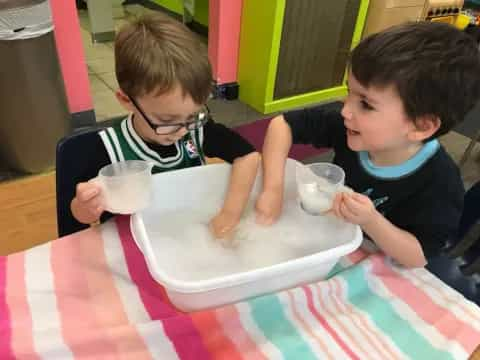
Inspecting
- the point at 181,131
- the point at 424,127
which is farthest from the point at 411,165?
the point at 181,131

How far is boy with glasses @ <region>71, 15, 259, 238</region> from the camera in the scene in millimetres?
773

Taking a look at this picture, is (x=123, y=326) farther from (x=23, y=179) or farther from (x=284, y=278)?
(x=23, y=179)

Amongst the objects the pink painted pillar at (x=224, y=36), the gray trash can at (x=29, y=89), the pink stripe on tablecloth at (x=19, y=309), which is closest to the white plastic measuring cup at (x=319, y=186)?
the pink stripe on tablecloth at (x=19, y=309)

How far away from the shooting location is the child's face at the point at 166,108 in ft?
2.60

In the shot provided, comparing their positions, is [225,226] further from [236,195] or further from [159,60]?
[159,60]

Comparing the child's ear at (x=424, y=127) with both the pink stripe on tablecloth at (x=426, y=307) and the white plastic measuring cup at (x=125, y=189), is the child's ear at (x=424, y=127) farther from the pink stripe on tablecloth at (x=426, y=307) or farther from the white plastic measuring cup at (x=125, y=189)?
the white plastic measuring cup at (x=125, y=189)

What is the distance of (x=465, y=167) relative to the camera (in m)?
2.18

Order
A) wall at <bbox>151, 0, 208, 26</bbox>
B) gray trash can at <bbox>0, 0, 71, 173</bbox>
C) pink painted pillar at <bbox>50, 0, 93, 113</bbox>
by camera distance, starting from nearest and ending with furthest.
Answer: gray trash can at <bbox>0, 0, 71, 173</bbox> < pink painted pillar at <bbox>50, 0, 93, 113</bbox> < wall at <bbox>151, 0, 208, 26</bbox>

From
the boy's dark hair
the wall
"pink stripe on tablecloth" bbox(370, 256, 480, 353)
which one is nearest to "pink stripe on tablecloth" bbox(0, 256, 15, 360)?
"pink stripe on tablecloth" bbox(370, 256, 480, 353)

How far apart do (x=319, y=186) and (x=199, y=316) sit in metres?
0.32

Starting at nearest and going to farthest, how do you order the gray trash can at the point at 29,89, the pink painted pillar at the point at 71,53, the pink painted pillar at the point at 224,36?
the gray trash can at the point at 29,89
the pink painted pillar at the point at 71,53
the pink painted pillar at the point at 224,36

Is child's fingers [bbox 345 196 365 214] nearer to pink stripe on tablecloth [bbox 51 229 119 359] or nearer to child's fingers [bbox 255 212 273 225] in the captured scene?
child's fingers [bbox 255 212 273 225]

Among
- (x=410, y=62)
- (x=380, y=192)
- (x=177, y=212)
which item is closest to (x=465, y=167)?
(x=380, y=192)

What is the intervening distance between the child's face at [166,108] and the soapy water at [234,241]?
176mm
